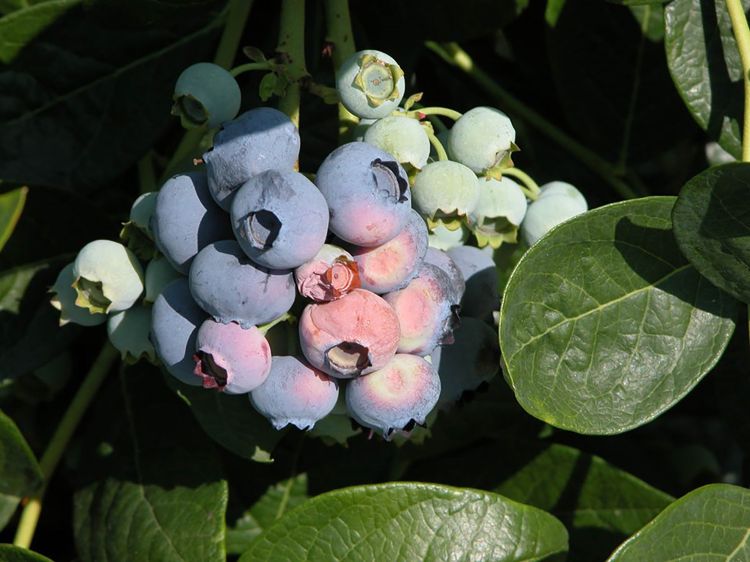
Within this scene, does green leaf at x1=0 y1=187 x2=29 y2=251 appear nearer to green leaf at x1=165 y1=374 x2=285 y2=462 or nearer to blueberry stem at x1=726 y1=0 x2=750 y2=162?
green leaf at x1=165 y1=374 x2=285 y2=462

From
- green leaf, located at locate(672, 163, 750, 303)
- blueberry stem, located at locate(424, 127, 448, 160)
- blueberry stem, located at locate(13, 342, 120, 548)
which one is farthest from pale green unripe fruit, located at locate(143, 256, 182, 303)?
green leaf, located at locate(672, 163, 750, 303)

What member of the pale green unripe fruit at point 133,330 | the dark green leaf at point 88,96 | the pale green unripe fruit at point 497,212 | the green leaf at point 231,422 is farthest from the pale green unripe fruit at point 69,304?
the pale green unripe fruit at point 497,212

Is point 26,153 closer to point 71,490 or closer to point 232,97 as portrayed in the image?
point 232,97

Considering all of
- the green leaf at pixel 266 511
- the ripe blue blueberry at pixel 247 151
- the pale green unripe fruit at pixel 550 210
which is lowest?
the green leaf at pixel 266 511

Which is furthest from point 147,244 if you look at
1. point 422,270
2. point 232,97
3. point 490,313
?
point 490,313

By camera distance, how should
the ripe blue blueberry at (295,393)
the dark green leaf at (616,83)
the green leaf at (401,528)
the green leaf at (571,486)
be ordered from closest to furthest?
the ripe blue blueberry at (295,393) → the green leaf at (401,528) → the green leaf at (571,486) → the dark green leaf at (616,83)

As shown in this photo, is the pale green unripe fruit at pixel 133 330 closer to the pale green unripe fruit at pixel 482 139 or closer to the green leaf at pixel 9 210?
the green leaf at pixel 9 210

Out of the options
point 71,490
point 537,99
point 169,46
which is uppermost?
point 169,46
